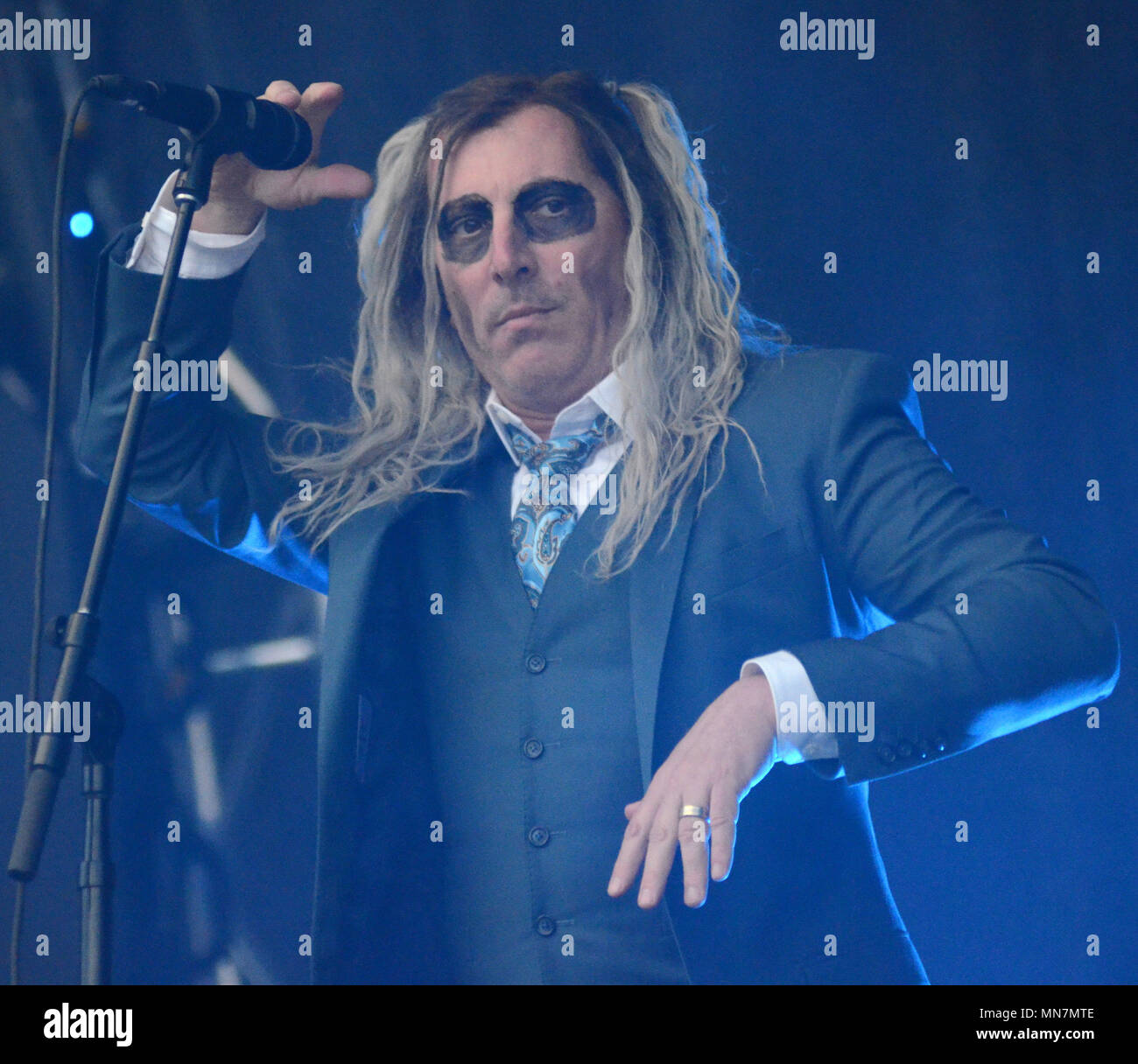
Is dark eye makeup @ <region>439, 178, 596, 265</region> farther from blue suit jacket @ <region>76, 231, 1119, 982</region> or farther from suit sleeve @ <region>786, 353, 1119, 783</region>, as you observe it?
suit sleeve @ <region>786, 353, 1119, 783</region>

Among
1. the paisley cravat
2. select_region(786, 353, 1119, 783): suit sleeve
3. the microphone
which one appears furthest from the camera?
the paisley cravat

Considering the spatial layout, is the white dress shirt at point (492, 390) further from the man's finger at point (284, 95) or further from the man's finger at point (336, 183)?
the man's finger at point (284, 95)

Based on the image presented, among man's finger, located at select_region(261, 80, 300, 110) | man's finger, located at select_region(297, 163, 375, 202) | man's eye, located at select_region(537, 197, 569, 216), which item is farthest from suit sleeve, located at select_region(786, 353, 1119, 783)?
man's finger, located at select_region(261, 80, 300, 110)

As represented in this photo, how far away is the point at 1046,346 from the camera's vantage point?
2.31 metres

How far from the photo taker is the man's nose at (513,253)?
2.20m

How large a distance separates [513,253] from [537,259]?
0.04 m

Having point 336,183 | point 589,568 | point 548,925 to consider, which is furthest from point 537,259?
point 548,925

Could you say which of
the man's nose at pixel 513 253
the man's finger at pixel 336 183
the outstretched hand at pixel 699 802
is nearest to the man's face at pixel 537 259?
the man's nose at pixel 513 253

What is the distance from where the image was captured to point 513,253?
7.23 feet

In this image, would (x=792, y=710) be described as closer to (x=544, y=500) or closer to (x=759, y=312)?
(x=544, y=500)

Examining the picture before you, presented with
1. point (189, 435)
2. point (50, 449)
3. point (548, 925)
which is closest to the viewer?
point (548, 925)

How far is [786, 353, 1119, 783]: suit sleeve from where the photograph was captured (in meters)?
1.80
